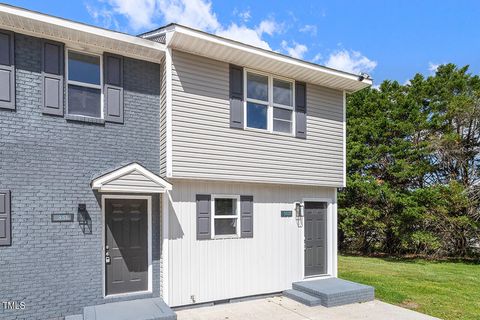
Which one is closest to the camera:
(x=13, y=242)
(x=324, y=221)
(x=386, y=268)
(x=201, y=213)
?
(x=13, y=242)

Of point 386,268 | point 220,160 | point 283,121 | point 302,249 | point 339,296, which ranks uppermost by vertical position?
point 283,121

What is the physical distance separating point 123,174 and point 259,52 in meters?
3.70

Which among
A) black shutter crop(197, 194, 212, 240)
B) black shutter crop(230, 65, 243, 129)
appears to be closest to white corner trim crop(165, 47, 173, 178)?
black shutter crop(197, 194, 212, 240)

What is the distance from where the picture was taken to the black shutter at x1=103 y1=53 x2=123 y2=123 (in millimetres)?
6402

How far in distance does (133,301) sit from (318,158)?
5244 millimetres

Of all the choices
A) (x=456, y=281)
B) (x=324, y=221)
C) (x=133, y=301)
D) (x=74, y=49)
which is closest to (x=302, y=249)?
(x=324, y=221)

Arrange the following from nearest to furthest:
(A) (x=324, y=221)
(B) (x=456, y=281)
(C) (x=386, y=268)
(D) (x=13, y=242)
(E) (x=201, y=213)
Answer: (D) (x=13, y=242), (E) (x=201, y=213), (A) (x=324, y=221), (B) (x=456, y=281), (C) (x=386, y=268)

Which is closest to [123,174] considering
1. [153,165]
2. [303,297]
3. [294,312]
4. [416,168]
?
[153,165]

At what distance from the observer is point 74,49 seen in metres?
6.25

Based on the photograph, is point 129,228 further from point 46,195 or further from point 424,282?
point 424,282

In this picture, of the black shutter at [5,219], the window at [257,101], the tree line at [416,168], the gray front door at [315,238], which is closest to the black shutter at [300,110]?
the window at [257,101]

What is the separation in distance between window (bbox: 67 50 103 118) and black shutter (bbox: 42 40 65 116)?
18 centimetres

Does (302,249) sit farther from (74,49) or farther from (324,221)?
(74,49)

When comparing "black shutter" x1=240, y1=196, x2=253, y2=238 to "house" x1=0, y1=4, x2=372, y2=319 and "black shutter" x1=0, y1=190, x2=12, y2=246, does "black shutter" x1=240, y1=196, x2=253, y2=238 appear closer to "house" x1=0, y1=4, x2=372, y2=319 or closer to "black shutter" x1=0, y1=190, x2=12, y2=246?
"house" x1=0, y1=4, x2=372, y2=319
